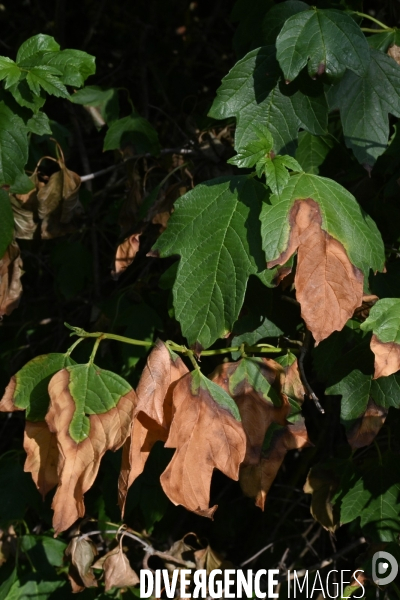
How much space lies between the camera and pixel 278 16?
5.16ft

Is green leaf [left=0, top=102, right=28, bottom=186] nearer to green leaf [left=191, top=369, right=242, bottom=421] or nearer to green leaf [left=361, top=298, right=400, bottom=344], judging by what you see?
green leaf [left=191, top=369, right=242, bottom=421]

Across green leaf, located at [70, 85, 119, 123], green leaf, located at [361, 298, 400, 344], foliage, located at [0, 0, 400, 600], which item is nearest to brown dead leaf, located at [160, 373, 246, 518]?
foliage, located at [0, 0, 400, 600]

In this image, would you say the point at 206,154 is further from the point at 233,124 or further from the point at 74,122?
the point at 74,122

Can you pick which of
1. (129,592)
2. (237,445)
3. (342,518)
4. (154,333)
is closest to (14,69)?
(154,333)

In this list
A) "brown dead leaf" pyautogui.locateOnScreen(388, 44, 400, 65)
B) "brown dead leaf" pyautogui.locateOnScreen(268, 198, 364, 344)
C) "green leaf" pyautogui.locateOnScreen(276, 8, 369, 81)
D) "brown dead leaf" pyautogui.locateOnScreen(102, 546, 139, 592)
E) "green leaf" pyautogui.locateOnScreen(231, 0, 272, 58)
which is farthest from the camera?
"green leaf" pyautogui.locateOnScreen(231, 0, 272, 58)

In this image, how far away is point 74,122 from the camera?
2570 mm

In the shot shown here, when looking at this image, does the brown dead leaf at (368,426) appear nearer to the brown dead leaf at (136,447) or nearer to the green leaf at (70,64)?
the brown dead leaf at (136,447)

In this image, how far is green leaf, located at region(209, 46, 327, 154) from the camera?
1.45 m

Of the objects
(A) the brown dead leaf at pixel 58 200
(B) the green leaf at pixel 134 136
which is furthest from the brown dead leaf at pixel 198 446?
(B) the green leaf at pixel 134 136

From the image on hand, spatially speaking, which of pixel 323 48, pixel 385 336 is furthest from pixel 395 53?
pixel 385 336

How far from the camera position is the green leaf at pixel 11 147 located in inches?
63.8

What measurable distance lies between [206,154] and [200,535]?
1461 mm

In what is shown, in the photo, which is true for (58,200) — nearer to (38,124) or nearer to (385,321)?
(38,124)

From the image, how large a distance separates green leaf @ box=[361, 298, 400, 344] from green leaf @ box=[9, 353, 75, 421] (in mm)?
639
